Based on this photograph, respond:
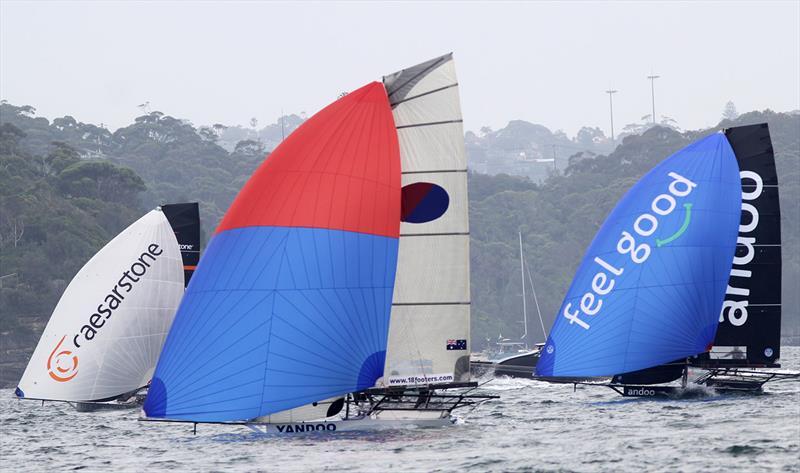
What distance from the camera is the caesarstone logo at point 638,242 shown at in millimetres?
25969

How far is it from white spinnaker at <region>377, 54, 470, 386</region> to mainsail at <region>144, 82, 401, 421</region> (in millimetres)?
568

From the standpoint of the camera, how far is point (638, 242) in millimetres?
26000

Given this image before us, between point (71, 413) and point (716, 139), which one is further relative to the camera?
point (71, 413)

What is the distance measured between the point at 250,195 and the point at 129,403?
39.6ft

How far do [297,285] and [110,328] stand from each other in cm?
1046

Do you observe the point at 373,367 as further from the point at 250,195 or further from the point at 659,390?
the point at 659,390

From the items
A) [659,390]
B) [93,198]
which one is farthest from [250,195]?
[93,198]

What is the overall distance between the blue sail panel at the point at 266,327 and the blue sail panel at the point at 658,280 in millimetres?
7300

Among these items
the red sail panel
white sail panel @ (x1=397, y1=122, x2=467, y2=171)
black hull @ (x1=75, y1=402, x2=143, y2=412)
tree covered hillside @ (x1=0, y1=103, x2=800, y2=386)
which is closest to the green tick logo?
white sail panel @ (x1=397, y1=122, x2=467, y2=171)

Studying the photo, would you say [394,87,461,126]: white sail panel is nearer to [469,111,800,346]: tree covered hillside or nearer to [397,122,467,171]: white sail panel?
[397,122,467,171]: white sail panel

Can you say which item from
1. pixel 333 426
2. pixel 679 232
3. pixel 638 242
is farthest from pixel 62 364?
pixel 679 232

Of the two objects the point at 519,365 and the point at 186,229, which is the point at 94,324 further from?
the point at 519,365

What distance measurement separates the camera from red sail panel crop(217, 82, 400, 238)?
19594 mm

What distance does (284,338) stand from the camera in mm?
19281
